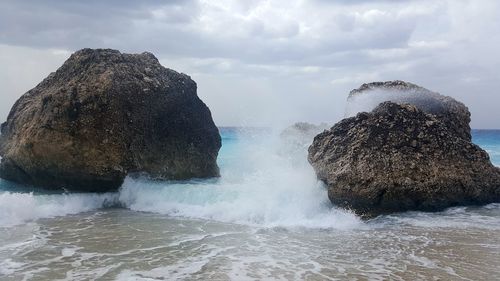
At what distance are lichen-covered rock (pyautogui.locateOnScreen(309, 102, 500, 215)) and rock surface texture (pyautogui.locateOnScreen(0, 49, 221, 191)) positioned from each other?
463 cm

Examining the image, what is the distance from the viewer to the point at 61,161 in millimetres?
12000

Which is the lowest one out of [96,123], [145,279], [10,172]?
[145,279]

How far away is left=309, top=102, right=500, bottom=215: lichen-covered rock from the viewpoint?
33.3 feet

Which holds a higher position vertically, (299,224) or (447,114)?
(447,114)

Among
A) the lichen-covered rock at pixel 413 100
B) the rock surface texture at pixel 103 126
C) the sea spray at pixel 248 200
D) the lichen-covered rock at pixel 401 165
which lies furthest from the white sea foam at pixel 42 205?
the lichen-covered rock at pixel 413 100

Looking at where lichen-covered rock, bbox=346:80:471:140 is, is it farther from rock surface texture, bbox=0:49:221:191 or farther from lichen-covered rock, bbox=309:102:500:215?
rock surface texture, bbox=0:49:221:191

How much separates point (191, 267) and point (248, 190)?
232 inches

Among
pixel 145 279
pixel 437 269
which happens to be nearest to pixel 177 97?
pixel 145 279

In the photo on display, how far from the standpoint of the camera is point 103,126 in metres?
12.0

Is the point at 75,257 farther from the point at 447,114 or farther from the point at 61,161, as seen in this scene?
the point at 447,114

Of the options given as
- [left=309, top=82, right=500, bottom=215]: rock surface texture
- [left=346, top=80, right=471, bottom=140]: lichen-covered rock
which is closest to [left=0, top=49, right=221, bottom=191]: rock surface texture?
[left=309, top=82, right=500, bottom=215]: rock surface texture

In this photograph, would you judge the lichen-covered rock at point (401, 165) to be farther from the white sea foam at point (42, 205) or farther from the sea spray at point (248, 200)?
the white sea foam at point (42, 205)

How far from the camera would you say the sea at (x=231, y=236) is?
666 cm

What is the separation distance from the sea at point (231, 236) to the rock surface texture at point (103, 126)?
609 millimetres
